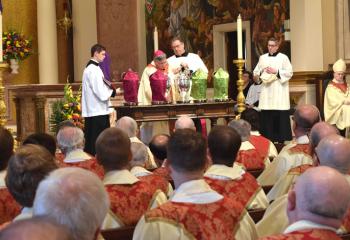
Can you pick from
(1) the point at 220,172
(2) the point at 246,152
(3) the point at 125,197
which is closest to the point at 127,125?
(2) the point at 246,152

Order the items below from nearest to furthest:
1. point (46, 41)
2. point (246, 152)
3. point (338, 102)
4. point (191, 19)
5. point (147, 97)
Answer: point (246, 152), point (147, 97), point (338, 102), point (46, 41), point (191, 19)

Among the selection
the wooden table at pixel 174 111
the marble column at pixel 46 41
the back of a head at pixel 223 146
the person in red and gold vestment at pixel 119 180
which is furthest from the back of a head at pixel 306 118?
the marble column at pixel 46 41

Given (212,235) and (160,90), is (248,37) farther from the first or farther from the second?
(212,235)

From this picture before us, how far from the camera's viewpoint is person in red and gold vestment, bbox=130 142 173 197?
465 cm

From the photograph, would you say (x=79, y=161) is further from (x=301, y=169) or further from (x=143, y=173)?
(x=301, y=169)

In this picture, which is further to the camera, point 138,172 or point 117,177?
point 138,172

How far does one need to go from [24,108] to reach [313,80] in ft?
18.3

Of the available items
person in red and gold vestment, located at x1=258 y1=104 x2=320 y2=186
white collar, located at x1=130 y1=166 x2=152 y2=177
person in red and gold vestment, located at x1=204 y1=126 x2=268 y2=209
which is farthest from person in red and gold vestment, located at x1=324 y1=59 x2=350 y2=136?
person in red and gold vestment, located at x1=204 y1=126 x2=268 y2=209

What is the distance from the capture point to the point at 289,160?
224 inches

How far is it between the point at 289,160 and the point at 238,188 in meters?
1.45

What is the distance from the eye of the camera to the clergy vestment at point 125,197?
4.18 metres

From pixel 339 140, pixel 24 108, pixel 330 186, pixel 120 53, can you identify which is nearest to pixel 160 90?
pixel 24 108

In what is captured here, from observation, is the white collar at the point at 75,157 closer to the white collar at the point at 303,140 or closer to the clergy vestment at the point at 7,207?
the clergy vestment at the point at 7,207

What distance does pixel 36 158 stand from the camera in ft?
10.6
